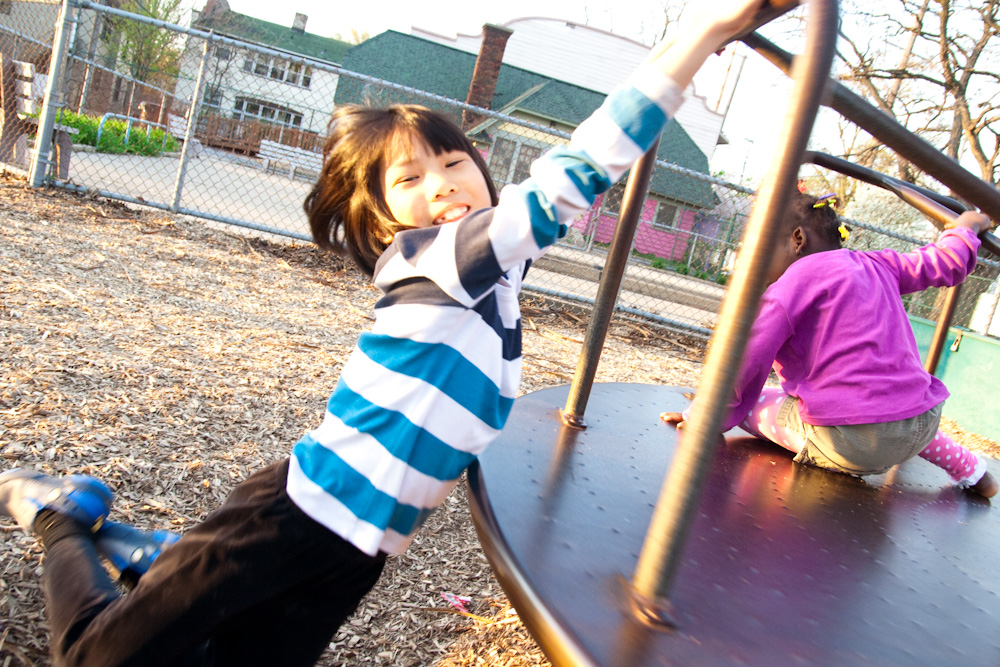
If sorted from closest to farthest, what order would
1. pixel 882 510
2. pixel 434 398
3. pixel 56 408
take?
pixel 434 398 < pixel 882 510 < pixel 56 408

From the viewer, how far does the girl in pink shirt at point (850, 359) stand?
1758 mm

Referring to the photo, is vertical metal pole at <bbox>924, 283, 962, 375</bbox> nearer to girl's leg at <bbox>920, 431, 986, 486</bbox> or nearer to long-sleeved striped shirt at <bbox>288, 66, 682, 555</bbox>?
girl's leg at <bbox>920, 431, 986, 486</bbox>

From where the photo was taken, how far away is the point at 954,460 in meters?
2.01

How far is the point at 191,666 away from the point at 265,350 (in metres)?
2.18

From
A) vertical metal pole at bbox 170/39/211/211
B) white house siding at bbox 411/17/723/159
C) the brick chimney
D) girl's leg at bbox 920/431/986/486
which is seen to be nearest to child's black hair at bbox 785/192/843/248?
girl's leg at bbox 920/431/986/486

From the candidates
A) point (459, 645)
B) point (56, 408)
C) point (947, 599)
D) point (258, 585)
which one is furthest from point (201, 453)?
point (947, 599)

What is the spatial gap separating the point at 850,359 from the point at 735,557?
870 mm

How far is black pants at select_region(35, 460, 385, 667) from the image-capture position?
109cm

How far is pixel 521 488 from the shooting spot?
1.20 metres

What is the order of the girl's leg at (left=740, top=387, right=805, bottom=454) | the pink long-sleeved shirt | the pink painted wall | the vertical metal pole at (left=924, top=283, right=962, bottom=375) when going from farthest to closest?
the pink painted wall, the vertical metal pole at (left=924, top=283, right=962, bottom=375), the girl's leg at (left=740, top=387, right=805, bottom=454), the pink long-sleeved shirt

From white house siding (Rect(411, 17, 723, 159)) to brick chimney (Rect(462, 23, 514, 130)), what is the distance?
18.0ft

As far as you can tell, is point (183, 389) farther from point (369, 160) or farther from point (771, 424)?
point (771, 424)

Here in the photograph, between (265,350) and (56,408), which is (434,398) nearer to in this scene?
(56,408)

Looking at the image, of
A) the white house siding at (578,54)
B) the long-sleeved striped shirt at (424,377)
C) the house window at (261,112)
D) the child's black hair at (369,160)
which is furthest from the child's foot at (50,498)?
the white house siding at (578,54)
